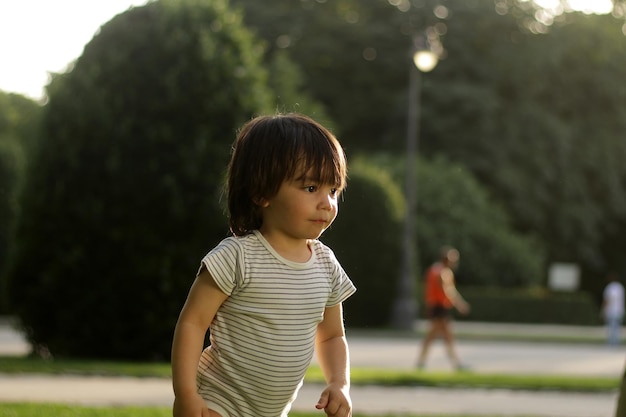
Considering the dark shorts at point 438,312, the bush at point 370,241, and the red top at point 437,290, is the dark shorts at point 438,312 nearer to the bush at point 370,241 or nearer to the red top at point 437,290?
the red top at point 437,290

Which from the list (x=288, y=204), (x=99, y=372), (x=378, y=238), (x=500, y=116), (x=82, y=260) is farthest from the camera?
(x=500, y=116)

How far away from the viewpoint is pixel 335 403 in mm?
3938

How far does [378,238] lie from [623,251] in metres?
24.1

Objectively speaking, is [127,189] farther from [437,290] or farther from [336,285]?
[336,285]

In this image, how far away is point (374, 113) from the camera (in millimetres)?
46188

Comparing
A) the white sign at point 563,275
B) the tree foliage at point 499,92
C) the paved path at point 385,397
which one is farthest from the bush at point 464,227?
the paved path at point 385,397

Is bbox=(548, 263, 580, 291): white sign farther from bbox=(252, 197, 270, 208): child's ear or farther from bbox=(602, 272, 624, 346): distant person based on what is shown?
bbox=(252, 197, 270, 208): child's ear

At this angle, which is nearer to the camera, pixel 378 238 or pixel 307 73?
pixel 378 238

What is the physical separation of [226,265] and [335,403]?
1.78ft

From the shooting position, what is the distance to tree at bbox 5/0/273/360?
16.0 meters

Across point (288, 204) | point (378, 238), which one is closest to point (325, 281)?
point (288, 204)

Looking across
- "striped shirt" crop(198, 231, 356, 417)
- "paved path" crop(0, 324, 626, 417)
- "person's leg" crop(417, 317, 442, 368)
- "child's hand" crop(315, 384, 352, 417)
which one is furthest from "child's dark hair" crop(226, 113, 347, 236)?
"person's leg" crop(417, 317, 442, 368)

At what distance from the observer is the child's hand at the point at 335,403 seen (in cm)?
394

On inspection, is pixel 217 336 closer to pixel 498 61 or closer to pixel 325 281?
pixel 325 281
